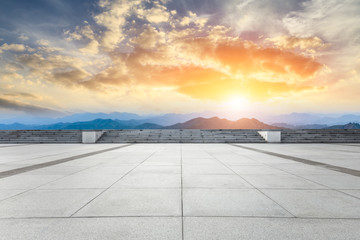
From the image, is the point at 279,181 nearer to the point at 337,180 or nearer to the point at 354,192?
the point at 354,192

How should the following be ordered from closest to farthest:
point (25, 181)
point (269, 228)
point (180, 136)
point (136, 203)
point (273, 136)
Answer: point (269, 228) → point (136, 203) → point (25, 181) → point (273, 136) → point (180, 136)

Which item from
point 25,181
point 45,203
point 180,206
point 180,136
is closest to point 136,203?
point 180,206

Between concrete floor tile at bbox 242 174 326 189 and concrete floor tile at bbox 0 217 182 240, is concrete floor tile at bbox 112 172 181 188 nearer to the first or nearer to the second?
concrete floor tile at bbox 0 217 182 240

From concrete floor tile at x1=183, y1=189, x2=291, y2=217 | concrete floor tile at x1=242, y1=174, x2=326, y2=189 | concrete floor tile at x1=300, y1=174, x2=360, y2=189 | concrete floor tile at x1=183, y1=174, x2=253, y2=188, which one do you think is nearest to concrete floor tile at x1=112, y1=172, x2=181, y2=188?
concrete floor tile at x1=183, y1=174, x2=253, y2=188

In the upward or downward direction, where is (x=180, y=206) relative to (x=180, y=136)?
downward

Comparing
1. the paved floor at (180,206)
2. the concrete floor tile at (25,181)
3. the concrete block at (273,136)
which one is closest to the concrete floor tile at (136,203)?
the paved floor at (180,206)

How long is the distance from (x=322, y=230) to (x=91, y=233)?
3.58 metres

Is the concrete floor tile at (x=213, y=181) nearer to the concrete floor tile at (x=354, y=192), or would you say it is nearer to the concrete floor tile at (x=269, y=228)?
the concrete floor tile at (x=269, y=228)

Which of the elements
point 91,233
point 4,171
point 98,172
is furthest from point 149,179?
point 4,171

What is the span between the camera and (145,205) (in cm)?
378

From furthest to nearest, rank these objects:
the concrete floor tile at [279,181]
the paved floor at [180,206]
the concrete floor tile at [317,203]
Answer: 1. the concrete floor tile at [279,181]
2. the concrete floor tile at [317,203]
3. the paved floor at [180,206]

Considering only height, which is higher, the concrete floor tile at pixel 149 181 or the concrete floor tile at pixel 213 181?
the concrete floor tile at pixel 149 181

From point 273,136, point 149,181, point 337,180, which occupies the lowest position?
point 337,180

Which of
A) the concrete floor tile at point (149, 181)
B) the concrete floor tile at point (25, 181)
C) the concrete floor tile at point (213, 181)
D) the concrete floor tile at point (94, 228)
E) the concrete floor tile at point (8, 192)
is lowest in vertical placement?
the concrete floor tile at point (213, 181)
